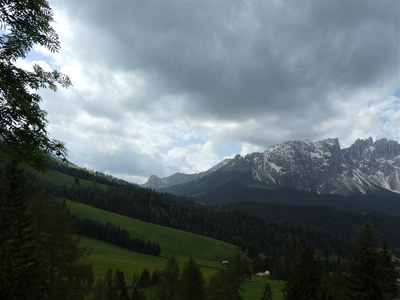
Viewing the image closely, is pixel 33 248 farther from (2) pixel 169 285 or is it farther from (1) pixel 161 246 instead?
(1) pixel 161 246

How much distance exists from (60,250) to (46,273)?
2.84 m

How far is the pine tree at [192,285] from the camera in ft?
190

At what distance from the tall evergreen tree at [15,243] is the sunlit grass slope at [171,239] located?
434 feet

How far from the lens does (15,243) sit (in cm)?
2942

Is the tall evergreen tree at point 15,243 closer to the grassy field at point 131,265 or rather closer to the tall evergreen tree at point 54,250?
the tall evergreen tree at point 54,250

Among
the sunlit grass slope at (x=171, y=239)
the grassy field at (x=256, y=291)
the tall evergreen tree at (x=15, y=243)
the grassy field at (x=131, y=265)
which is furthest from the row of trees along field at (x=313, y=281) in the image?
the sunlit grass slope at (x=171, y=239)

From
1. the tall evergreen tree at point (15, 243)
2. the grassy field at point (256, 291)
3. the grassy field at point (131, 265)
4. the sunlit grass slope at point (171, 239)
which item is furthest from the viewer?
the sunlit grass slope at point (171, 239)

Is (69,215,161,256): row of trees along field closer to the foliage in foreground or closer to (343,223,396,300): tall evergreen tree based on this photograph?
(343,223,396,300): tall evergreen tree

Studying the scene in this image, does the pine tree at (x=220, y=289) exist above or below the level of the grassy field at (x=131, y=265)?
above

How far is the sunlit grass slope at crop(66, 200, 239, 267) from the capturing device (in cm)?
16386

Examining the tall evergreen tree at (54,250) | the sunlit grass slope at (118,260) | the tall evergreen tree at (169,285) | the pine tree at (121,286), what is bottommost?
the sunlit grass slope at (118,260)

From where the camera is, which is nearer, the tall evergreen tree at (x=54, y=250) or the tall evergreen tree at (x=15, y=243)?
the tall evergreen tree at (x=15, y=243)

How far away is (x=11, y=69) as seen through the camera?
968 cm

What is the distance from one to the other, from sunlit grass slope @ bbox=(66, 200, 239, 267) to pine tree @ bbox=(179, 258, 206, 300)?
99470 millimetres
